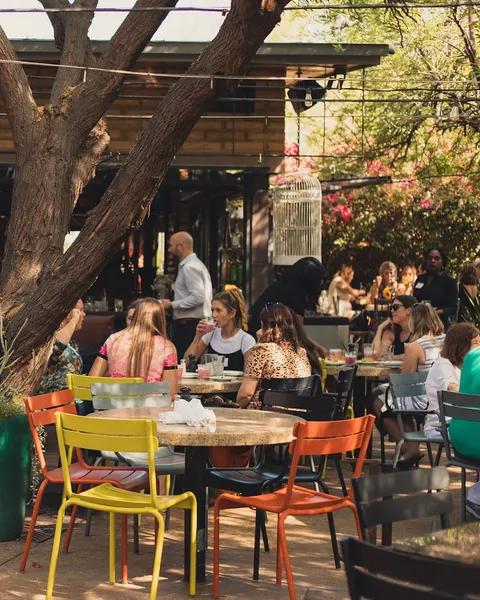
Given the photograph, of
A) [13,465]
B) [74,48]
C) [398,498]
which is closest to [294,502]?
[398,498]

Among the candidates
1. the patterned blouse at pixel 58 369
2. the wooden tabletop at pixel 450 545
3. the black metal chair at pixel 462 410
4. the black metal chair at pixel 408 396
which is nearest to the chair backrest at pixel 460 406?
the black metal chair at pixel 462 410

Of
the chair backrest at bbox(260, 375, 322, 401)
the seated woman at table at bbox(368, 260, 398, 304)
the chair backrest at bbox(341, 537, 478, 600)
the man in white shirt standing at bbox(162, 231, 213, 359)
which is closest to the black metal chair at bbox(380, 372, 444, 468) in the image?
the chair backrest at bbox(260, 375, 322, 401)

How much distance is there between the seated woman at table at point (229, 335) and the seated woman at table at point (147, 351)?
46.1 inches

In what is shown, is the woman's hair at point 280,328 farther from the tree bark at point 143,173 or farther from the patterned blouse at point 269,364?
the tree bark at point 143,173

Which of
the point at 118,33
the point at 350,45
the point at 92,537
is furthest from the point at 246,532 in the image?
the point at 350,45

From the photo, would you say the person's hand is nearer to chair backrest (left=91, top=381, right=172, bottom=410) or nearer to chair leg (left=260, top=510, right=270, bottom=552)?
chair backrest (left=91, top=381, right=172, bottom=410)

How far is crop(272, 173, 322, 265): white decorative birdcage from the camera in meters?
15.6

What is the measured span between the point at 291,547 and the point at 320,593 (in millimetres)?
1110

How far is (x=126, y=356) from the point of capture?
8.05 m

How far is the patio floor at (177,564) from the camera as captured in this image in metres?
5.81

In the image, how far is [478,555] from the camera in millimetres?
3445

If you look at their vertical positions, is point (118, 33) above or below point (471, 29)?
below

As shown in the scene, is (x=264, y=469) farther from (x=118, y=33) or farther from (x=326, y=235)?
(x=326, y=235)

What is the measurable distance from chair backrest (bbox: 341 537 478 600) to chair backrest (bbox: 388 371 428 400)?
16.6ft
